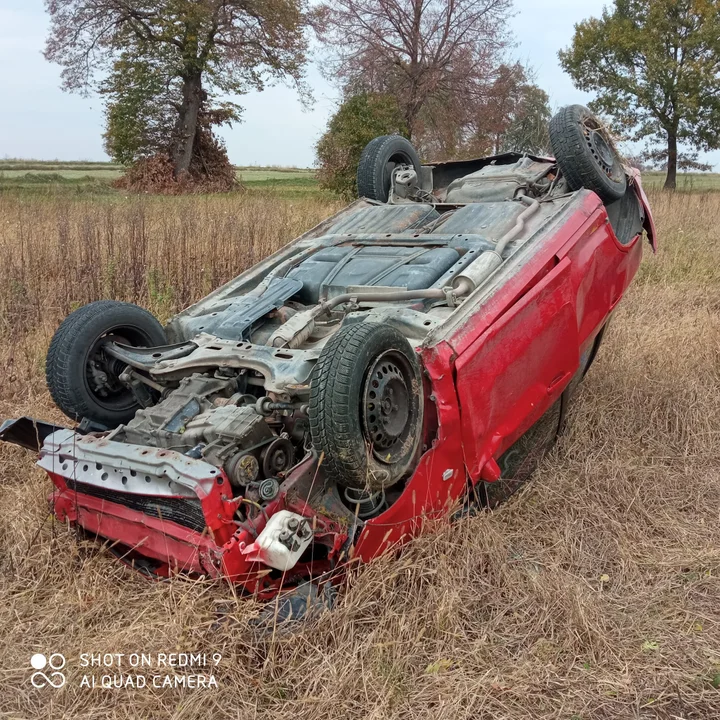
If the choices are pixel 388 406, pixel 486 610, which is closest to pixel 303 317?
pixel 388 406

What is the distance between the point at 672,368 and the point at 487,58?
41.1ft

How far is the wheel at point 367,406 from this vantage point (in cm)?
257

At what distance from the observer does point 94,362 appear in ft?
11.3

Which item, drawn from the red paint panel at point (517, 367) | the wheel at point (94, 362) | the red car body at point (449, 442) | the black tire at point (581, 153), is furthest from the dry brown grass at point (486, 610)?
the black tire at point (581, 153)

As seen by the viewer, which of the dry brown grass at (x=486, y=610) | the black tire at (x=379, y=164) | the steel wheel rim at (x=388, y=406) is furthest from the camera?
the black tire at (x=379, y=164)

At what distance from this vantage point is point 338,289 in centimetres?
385

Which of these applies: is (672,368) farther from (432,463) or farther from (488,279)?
(432,463)

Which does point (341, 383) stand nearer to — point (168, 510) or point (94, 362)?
point (168, 510)

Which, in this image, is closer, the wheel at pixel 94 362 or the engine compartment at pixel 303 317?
the engine compartment at pixel 303 317

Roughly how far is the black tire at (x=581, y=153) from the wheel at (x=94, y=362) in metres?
2.60

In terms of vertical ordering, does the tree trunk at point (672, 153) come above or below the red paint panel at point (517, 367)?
above

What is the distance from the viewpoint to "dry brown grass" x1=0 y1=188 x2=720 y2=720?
2.39 m

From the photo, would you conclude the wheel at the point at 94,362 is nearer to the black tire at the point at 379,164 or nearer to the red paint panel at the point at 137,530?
the red paint panel at the point at 137,530

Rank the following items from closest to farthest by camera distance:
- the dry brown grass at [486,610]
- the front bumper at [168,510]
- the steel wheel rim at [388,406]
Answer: the dry brown grass at [486,610] < the front bumper at [168,510] < the steel wheel rim at [388,406]
